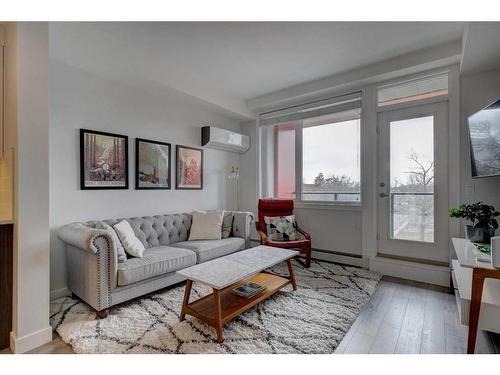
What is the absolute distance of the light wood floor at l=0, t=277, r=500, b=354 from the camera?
1770 millimetres

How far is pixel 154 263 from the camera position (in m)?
2.49

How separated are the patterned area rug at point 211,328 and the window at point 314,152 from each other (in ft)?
5.62

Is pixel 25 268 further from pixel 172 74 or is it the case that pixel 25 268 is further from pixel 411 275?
pixel 411 275

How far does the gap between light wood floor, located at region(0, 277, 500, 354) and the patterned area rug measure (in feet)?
0.29

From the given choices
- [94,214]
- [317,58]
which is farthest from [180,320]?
[317,58]

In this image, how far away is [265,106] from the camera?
441cm

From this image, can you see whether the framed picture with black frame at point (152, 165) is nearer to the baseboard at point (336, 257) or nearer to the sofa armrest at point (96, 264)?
the sofa armrest at point (96, 264)

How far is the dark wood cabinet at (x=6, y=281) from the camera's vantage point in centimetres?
174

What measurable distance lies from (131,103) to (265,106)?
215 centimetres

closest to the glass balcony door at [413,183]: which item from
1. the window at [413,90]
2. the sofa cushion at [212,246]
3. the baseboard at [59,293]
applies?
the window at [413,90]

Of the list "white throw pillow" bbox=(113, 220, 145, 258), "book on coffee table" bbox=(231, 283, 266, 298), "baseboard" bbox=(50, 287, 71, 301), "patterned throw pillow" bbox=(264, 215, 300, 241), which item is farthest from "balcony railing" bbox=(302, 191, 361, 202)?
"baseboard" bbox=(50, 287, 71, 301)

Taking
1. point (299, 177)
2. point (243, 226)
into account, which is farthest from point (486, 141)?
point (243, 226)

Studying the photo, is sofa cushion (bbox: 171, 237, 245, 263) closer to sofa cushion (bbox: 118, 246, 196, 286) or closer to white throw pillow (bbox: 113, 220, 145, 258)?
sofa cushion (bbox: 118, 246, 196, 286)

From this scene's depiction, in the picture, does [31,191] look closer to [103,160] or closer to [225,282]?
[103,160]
